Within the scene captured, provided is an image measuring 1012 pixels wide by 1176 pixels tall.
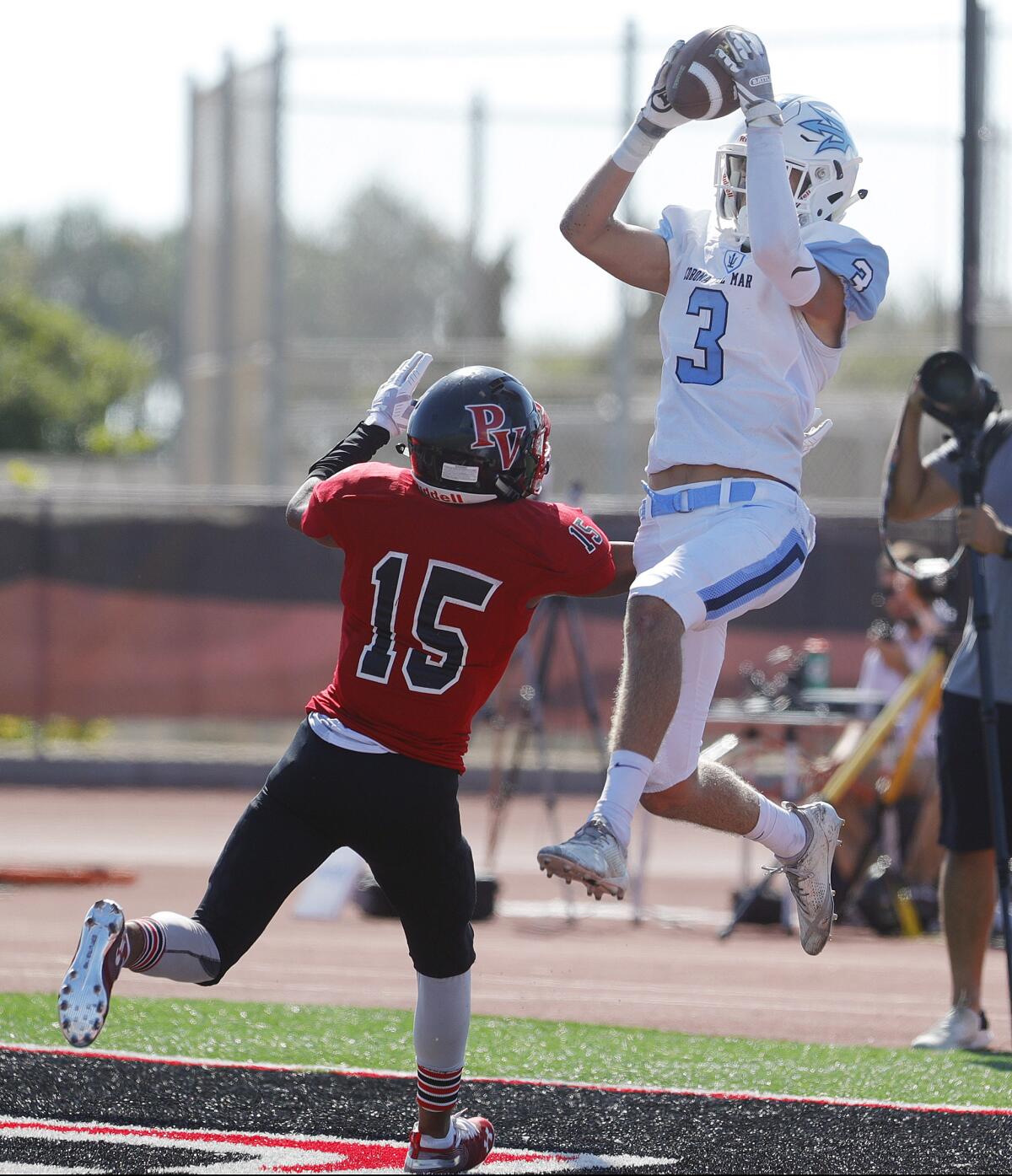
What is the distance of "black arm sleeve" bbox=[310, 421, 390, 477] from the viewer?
4.80 metres

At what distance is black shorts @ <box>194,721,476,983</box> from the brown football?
183 centimetres

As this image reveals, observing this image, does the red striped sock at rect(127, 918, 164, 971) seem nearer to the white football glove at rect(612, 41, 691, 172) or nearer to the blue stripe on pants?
the blue stripe on pants

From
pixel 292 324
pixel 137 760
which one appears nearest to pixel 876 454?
pixel 292 324

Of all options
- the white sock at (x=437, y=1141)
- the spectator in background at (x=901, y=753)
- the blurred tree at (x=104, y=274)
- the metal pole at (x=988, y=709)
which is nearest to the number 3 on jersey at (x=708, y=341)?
the metal pole at (x=988, y=709)

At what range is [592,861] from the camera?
416 centimetres

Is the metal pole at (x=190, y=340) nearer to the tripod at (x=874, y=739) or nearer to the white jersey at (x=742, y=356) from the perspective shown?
the tripod at (x=874, y=739)

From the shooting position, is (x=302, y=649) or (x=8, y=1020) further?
(x=302, y=649)

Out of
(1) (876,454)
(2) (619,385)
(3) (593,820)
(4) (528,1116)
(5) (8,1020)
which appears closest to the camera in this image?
(3) (593,820)

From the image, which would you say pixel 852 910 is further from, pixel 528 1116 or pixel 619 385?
pixel 619 385

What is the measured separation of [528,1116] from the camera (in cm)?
489

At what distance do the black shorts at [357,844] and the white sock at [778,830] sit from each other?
985 mm

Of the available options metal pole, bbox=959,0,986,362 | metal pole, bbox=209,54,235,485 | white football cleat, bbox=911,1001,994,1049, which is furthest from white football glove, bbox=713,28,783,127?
metal pole, bbox=209,54,235,485

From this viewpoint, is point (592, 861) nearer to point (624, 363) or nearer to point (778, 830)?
point (778, 830)

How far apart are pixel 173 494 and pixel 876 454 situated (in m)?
6.34
